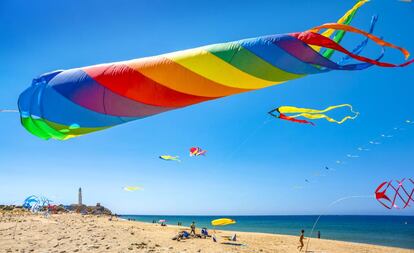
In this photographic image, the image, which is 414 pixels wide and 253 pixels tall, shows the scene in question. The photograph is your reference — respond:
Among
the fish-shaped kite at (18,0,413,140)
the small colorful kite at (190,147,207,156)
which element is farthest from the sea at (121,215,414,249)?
the fish-shaped kite at (18,0,413,140)

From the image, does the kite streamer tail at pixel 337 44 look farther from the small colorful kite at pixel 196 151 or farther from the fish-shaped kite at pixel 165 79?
the small colorful kite at pixel 196 151

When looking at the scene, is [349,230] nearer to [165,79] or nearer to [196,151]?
[196,151]

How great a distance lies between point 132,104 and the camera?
100.0 inches

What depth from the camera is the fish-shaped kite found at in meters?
2.28

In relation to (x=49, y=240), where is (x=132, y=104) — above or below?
above

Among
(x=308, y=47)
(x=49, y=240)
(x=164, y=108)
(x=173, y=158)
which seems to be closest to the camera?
(x=308, y=47)

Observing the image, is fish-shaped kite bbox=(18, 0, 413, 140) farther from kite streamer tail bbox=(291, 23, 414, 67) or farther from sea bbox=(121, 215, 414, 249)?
sea bbox=(121, 215, 414, 249)

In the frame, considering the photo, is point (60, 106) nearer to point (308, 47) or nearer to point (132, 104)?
point (132, 104)

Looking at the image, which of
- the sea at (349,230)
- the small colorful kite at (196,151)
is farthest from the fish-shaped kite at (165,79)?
the sea at (349,230)

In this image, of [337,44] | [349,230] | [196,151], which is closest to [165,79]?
[337,44]

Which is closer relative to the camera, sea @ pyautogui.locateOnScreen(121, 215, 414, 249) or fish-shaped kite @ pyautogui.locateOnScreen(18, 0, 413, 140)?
fish-shaped kite @ pyautogui.locateOnScreen(18, 0, 413, 140)

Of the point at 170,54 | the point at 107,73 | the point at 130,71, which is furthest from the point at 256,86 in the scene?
the point at 107,73

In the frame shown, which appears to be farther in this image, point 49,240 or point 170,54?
point 49,240

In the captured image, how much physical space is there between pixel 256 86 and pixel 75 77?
58.1 inches
